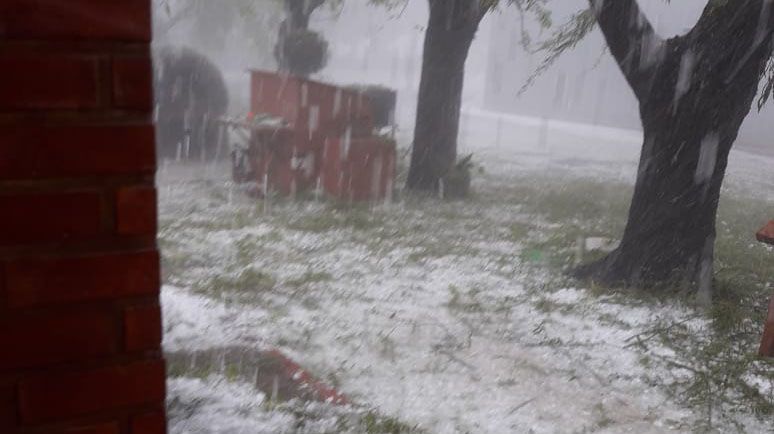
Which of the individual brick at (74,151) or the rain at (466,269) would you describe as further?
the rain at (466,269)

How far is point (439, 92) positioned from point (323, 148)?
2417 millimetres

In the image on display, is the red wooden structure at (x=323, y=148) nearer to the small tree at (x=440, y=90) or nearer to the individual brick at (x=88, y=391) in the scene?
the small tree at (x=440, y=90)

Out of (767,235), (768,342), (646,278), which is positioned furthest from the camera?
(646,278)

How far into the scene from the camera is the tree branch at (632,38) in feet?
19.1

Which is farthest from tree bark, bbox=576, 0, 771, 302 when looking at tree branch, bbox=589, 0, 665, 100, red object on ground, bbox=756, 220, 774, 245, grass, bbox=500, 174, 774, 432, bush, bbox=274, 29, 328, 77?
bush, bbox=274, 29, 328, 77

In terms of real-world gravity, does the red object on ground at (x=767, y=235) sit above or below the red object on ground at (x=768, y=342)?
above

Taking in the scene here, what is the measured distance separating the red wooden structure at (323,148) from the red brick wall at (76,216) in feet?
26.1

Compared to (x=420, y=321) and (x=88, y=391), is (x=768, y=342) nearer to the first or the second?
(x=420, y=321)

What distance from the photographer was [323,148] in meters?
9.27

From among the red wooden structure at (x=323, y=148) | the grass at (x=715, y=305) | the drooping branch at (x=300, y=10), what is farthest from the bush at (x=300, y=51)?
the grass at (x=715, y=305)

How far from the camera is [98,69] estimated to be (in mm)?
944

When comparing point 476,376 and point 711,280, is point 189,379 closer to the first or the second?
point 476,376

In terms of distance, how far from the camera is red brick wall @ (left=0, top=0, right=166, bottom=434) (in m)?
0.91

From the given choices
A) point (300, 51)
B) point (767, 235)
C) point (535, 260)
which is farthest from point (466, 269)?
point (300, 51)
